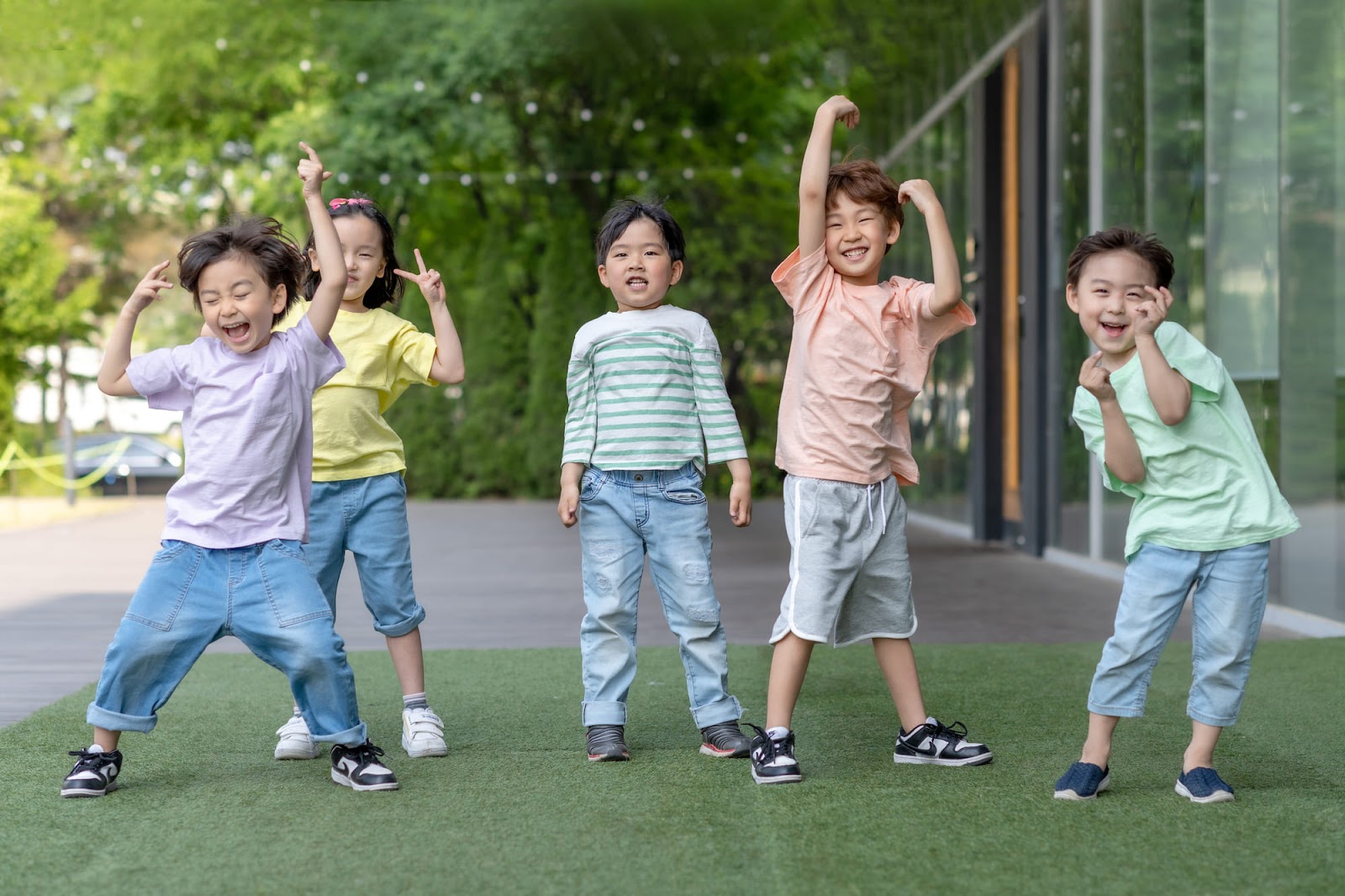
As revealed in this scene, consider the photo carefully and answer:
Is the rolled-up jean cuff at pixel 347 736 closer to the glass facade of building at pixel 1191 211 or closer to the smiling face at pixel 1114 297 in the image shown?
the smiling face at pixel 1114 297

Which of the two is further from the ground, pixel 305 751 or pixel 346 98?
pixel 346 98

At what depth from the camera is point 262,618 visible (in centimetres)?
310

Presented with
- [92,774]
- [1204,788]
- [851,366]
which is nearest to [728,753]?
[851,366]

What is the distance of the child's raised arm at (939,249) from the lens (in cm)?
313

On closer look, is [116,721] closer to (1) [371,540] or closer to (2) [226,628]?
(2) [226,628]

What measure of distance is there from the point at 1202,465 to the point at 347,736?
182 cm

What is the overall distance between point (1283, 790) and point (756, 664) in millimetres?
2068

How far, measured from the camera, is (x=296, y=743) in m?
3.55

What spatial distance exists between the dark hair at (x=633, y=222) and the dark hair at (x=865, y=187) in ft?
1.26

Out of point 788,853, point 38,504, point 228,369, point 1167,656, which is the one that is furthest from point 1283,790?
point 38,504

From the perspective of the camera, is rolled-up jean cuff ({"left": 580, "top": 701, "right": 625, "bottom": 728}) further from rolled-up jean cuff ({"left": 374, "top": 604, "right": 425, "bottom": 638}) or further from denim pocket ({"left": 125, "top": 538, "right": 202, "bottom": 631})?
denim pocket ({"left": 125, "top": 538, "right": 202, "bottom": 631})

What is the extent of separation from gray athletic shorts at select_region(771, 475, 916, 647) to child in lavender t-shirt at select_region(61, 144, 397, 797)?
0.98 m

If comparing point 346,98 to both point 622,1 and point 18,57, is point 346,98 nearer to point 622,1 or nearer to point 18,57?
point 622,1

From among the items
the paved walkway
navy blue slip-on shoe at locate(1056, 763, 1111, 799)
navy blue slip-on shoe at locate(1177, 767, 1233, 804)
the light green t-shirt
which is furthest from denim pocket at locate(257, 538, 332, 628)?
navy blue slip-on shoe at locate(1177, 767, 1233, 804)
